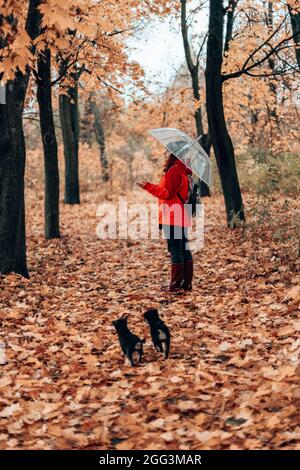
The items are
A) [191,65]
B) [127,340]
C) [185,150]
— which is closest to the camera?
[127,340]

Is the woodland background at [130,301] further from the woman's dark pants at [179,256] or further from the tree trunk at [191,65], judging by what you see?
the tree trunk at [191,65]

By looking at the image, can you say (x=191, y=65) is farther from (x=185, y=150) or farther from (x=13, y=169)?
(x=185, y=150)

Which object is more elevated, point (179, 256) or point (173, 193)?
point (173, 193)

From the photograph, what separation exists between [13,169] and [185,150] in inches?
120

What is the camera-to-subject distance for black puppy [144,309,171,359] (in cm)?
558

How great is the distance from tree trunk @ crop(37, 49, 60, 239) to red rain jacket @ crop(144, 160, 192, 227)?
230 inches

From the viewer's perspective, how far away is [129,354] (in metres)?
5.54

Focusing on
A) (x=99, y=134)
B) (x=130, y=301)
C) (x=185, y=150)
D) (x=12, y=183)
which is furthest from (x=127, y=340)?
(x=99, y=134)

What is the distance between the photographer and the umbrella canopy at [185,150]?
23.9 feet

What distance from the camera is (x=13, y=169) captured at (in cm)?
877

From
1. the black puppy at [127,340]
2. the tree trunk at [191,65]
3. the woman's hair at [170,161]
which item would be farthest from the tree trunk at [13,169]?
the tree trunk at [191,65]

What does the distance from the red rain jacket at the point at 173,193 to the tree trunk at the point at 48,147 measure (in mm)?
5844

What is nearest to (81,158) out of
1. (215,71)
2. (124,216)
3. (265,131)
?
(265,131)

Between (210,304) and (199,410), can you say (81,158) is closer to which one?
(210,304)
